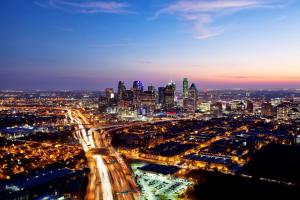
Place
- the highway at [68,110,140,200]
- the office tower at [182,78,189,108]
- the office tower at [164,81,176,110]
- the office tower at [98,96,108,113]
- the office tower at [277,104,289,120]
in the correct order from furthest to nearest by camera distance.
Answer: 1. the office tower at [182,78,189,108]
2. the office tower at [164,81,176,110]
3. the office tower at [98,96,108,113]
4. the office tower at [277,104,289,120]
5. the highway at [68,110,140,200]

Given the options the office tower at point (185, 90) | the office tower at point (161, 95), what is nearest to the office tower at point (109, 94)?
the office tower at point (161, 95)

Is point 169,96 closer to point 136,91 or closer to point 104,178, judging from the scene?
point 136,91

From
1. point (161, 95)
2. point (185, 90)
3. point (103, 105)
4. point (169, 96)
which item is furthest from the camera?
point (185, 90)

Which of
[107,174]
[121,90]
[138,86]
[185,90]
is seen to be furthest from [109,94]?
[107,174]

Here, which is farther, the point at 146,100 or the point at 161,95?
the point at 161,95

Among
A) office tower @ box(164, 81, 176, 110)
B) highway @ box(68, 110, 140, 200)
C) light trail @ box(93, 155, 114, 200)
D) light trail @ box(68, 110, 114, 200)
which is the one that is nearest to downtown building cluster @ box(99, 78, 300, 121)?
office tower @ box(164, 81, 176, 110)

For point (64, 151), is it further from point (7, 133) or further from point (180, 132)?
point (180, 132)

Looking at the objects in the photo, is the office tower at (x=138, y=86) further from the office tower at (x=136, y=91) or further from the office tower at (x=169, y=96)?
the office tower at (x=169, y=96)

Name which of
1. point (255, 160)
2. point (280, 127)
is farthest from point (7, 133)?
point (280, 127)

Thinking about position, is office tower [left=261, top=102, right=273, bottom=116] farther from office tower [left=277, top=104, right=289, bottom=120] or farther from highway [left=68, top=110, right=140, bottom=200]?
highway [left=68, top=110, right=140, bottom=200]
